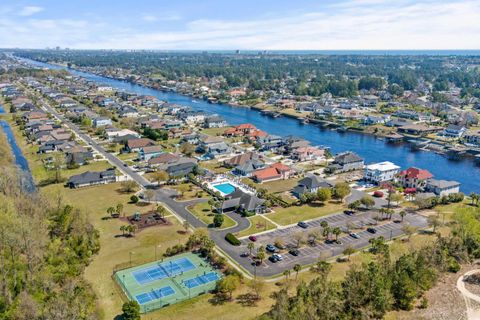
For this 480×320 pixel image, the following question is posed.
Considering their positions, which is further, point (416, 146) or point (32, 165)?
point (416, 146)

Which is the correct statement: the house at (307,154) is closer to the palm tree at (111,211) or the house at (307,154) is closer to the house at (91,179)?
the house at (91,179)

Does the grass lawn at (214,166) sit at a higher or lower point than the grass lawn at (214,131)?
Answer: lower

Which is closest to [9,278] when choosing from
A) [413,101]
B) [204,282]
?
[204,282]

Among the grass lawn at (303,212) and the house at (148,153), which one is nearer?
the grass lawn at (303,212)

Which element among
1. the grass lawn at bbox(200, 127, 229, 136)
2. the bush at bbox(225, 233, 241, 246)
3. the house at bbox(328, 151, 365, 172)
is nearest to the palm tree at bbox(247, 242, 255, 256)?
the bush at bbox(225, 233, 241, 246)

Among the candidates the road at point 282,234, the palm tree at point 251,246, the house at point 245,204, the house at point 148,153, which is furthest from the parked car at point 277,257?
the house at point 148,153

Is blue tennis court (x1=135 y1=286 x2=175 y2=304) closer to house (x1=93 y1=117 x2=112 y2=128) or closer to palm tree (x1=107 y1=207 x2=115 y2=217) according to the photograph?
palm tree (x1=107 y1=207 x2=115 y2=217)

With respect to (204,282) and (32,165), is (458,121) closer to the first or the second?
(204,282)
